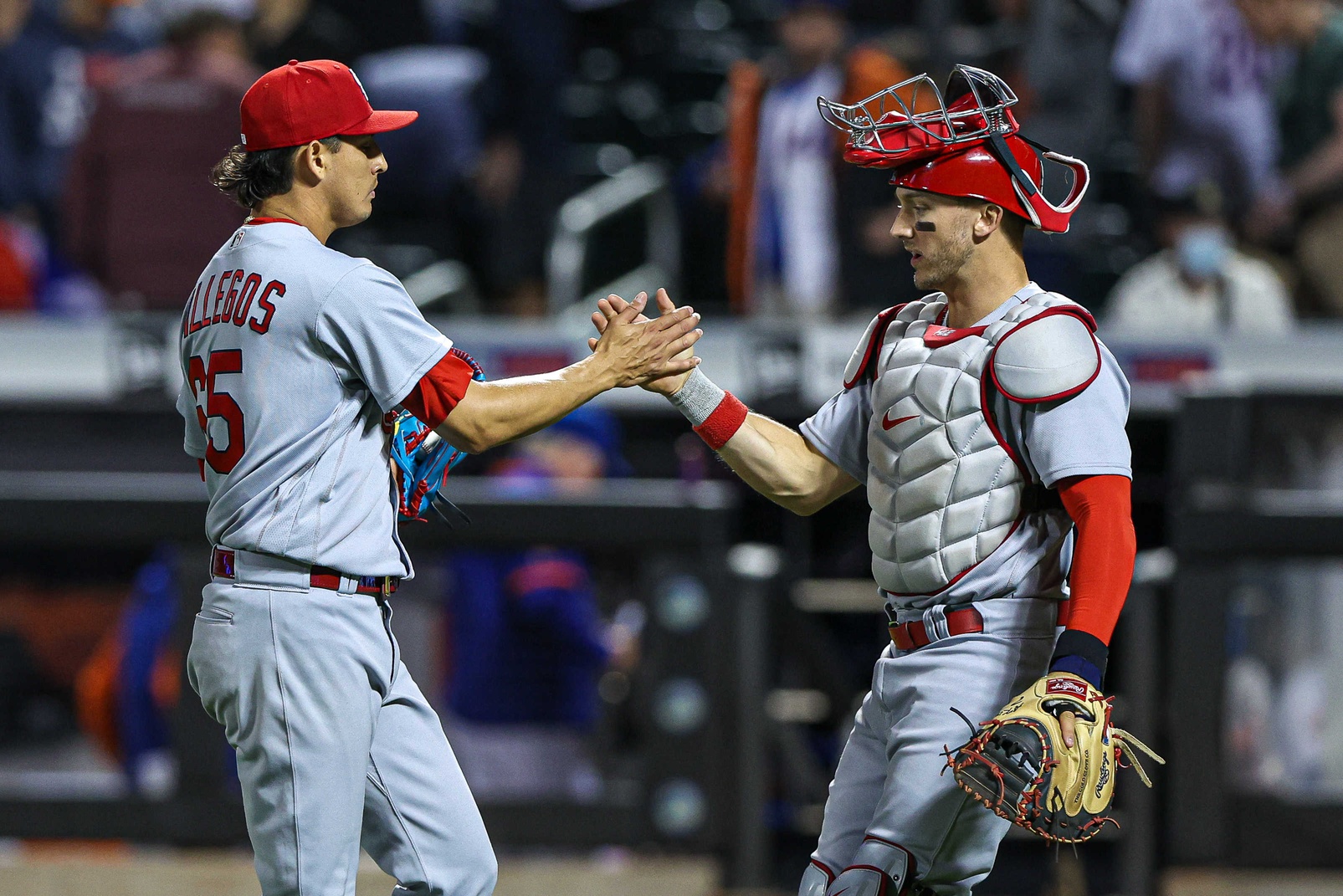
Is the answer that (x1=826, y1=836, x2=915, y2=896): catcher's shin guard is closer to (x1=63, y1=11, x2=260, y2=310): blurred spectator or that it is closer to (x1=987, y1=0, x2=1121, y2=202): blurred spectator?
(x1=63, y1=11, x2=260, y2=310): blurred spectator

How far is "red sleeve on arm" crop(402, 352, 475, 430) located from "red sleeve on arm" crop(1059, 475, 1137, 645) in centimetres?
102

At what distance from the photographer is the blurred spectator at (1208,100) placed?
688cm

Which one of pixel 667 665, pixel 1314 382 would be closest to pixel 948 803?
pixel 667 665

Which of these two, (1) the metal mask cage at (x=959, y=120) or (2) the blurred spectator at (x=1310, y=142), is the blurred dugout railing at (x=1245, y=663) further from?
(1) the metal mask cage at (x=959, y=120)

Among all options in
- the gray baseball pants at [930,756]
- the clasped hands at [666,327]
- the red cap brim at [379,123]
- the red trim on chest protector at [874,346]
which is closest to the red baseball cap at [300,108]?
the red cap brim at [379,123]

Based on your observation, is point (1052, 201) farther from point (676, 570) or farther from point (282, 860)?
point (676, 570)

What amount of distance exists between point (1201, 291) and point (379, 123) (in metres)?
4.19

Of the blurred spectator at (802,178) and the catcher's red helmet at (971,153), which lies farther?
the blurred spectator at (802,178)

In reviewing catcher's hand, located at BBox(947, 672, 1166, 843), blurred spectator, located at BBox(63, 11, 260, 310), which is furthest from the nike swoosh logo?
blurred spectator, located at BBox(63, 11, 260, 310)

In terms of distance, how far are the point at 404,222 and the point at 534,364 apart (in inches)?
66.2

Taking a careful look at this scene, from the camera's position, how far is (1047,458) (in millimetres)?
2783

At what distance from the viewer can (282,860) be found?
287cm

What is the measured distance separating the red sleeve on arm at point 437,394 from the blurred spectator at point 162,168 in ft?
12.1

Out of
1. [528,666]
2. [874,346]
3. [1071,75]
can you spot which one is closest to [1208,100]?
[1071,75]
